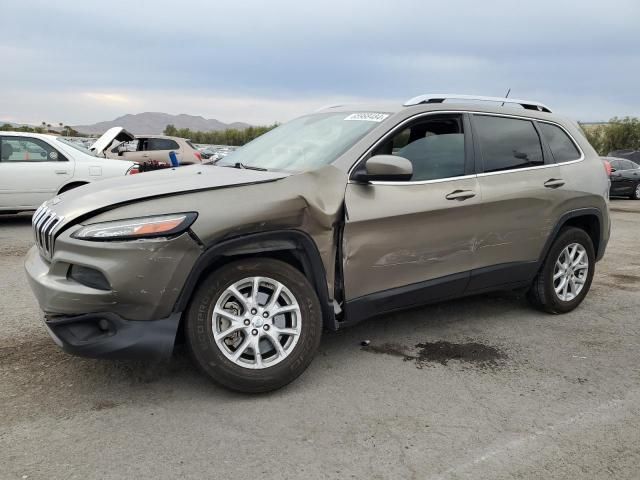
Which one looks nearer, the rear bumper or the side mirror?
the rear bumper

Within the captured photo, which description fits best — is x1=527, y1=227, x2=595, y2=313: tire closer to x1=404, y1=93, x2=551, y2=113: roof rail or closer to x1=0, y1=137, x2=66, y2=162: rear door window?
x1=404, y1=93, x2=551, y2=113: roof rail

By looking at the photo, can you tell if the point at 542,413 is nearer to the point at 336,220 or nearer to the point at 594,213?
the point at 336,220

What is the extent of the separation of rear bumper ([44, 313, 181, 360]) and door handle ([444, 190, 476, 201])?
2170 mm

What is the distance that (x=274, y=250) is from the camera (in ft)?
11.0

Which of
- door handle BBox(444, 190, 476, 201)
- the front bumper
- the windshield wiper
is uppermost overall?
the windshield wiper

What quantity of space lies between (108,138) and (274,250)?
27.3 feet

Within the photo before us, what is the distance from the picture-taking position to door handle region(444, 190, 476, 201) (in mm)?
4081

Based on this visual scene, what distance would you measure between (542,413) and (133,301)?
2344mm

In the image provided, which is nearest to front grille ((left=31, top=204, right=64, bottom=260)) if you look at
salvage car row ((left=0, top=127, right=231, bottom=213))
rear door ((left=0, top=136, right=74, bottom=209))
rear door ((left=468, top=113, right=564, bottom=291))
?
rear door ((left=468, top=113, right=564, bottom=291))

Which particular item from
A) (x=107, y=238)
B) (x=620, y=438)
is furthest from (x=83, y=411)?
(x=620, y=438)

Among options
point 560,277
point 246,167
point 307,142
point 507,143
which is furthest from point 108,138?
point 560,277

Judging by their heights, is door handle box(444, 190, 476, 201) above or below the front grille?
above

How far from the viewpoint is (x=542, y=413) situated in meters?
3.22

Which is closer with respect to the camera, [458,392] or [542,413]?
[542,413]
